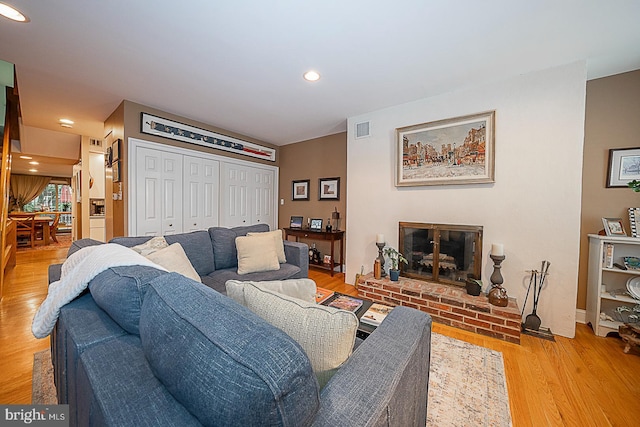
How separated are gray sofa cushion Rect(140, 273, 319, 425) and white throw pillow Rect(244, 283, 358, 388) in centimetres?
19

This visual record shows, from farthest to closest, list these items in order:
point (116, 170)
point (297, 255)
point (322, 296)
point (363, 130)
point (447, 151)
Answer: point (363, 130) → point (116, 170) → point (297, 255) → point (447, 151) → point (322, 296)

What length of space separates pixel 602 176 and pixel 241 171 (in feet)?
15.0

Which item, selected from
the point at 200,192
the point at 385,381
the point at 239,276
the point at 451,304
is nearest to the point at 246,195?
the point at 200,192

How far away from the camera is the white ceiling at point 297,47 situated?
1548 millimetres

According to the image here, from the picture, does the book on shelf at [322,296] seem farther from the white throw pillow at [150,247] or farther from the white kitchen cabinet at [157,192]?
the white kitchen cabinet at [157,192]

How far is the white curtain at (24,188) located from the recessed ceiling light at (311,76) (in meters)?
12.1

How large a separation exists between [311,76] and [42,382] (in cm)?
301

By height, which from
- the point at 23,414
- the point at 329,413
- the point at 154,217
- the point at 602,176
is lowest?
the point at 23,414

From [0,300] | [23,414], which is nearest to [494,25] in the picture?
[23,414]

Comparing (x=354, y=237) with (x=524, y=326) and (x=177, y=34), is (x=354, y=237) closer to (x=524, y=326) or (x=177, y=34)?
(x=524, y=326)

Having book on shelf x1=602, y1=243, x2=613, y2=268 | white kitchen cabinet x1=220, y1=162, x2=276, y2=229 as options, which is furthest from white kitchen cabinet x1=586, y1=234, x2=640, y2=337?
white kitchen cabinet x1=220, y1=162, x2=276, y2=229

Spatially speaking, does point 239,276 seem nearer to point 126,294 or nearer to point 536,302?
point 126,294

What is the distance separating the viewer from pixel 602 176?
89.0 inches

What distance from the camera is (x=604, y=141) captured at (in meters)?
2.25
